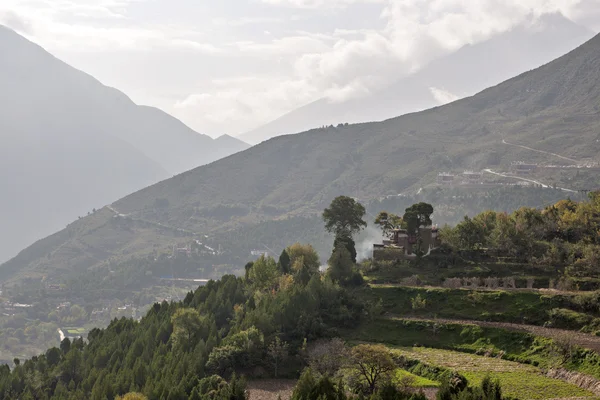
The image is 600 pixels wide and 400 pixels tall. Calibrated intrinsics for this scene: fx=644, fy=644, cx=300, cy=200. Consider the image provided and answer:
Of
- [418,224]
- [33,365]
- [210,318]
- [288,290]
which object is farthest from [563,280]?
[33,365]

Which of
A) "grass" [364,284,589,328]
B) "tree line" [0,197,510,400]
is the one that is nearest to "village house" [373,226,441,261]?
"tree line" [0,197,510,400]

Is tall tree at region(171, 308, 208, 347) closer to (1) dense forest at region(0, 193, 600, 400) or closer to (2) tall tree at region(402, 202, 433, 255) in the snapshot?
(1) dense forest at region(0, 193, 600, 400)

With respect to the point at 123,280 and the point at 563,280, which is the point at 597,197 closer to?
the point at 563,280

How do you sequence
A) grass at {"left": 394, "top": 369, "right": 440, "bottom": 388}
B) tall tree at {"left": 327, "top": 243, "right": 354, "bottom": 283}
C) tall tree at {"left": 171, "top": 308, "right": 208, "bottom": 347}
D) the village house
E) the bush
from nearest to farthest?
grass at {"left": 394, "top": 369, "right": 440, "bottom": 388} < the bush < tall tree at {"left": 171, "top": 308, "right": 208, "bottom": 347} < tall tree at {"left": 327, "top": 243, "right": 354, "bottom": 283} < the village house

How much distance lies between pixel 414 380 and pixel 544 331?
11.9m

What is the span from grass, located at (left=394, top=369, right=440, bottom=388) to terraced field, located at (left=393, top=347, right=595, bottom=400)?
81.1 inches

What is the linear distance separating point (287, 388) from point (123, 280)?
420ft

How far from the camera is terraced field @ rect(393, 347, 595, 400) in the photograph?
37.5 m

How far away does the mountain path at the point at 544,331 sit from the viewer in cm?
4285

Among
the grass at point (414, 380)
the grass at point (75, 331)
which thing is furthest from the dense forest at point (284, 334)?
the grass at point (75, 331)

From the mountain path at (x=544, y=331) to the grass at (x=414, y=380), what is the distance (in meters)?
9.35

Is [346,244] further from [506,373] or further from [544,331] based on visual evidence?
[506,373]

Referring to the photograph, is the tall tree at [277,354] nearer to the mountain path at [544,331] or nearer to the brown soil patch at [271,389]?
the brown soil patch at [271,389]

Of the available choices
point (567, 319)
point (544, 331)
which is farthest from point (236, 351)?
point (567, 319)
